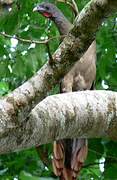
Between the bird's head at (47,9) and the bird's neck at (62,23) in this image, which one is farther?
the bird's neck at (62,23)

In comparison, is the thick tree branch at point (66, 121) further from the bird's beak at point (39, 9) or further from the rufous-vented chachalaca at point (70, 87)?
the bird's beak at point (39, 9)

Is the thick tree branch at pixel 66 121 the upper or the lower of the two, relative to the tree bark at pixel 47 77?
lower

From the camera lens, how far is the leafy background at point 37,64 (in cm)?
250

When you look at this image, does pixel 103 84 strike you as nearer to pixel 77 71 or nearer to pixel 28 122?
pixel 77 71

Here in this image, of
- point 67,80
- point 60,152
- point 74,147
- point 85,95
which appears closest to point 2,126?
point 85,95

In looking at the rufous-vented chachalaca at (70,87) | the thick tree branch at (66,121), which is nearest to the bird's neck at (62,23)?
the rufous-vented chachalaca at (70,87)

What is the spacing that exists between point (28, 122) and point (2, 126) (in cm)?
12

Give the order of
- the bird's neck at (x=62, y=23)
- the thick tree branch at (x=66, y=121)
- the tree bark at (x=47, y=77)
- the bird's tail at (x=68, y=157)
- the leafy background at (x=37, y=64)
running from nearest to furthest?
the tree bark at (x=47, y=77) < the thick tree branch at (x=66, y=121) < the bird's tail at (x=68, y=157) < the leafy background at (x=37, y=64) < the bird's neck at (x=62, y=23)

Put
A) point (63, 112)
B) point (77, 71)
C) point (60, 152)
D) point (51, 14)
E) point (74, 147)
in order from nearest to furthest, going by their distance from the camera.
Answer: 1. point (63, 112)
2. point (60, 152)
3. point (74, 147)
4. point (51, 14)
5. point (77, 71)

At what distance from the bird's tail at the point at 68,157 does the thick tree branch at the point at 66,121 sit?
0.94 feet

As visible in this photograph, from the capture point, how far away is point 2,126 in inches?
59.2

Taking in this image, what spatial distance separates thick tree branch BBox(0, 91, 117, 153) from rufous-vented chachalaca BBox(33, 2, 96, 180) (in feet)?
1.04

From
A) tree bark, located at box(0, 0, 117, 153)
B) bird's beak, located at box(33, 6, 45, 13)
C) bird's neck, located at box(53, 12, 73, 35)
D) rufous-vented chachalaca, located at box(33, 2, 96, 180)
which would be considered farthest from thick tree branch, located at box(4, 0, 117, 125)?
bird's neck, located at box(53, 12, 73, 35)

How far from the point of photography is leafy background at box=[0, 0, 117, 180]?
98.3 inches
